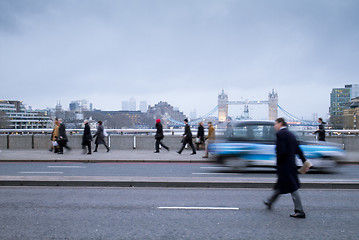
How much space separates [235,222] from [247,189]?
2.78 metres

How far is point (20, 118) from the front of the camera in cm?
13562

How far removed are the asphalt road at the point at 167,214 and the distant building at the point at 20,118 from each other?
103 meters

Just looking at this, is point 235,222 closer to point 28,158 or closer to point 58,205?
point 58,205

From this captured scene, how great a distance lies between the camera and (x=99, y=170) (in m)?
11.9

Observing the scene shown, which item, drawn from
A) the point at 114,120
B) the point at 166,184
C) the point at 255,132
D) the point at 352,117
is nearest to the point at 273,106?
the point at 352,117

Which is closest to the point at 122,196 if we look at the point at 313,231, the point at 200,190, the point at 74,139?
the point at 200,190

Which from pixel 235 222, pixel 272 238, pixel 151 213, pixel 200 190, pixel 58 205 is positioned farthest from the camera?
pixel 200 190

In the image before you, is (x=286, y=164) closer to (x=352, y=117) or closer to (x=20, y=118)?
(x=352, y=117)

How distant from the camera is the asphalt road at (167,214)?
524 centimetres

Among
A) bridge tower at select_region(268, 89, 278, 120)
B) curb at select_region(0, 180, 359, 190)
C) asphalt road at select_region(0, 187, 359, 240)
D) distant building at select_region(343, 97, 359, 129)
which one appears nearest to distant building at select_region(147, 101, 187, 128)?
bridge tower at select_region(268, 89, 278, 120)

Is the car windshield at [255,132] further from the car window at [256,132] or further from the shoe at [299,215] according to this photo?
the shoe at [299,215]

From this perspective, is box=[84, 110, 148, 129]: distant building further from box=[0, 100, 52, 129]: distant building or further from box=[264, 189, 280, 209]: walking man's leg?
box=[264, 189, 280, 209]: walking man's leg

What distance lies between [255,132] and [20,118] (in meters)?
138

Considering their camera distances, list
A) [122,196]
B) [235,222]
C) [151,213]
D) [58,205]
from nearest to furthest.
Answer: [235,222], [151,213], [58,205], [122,196]
